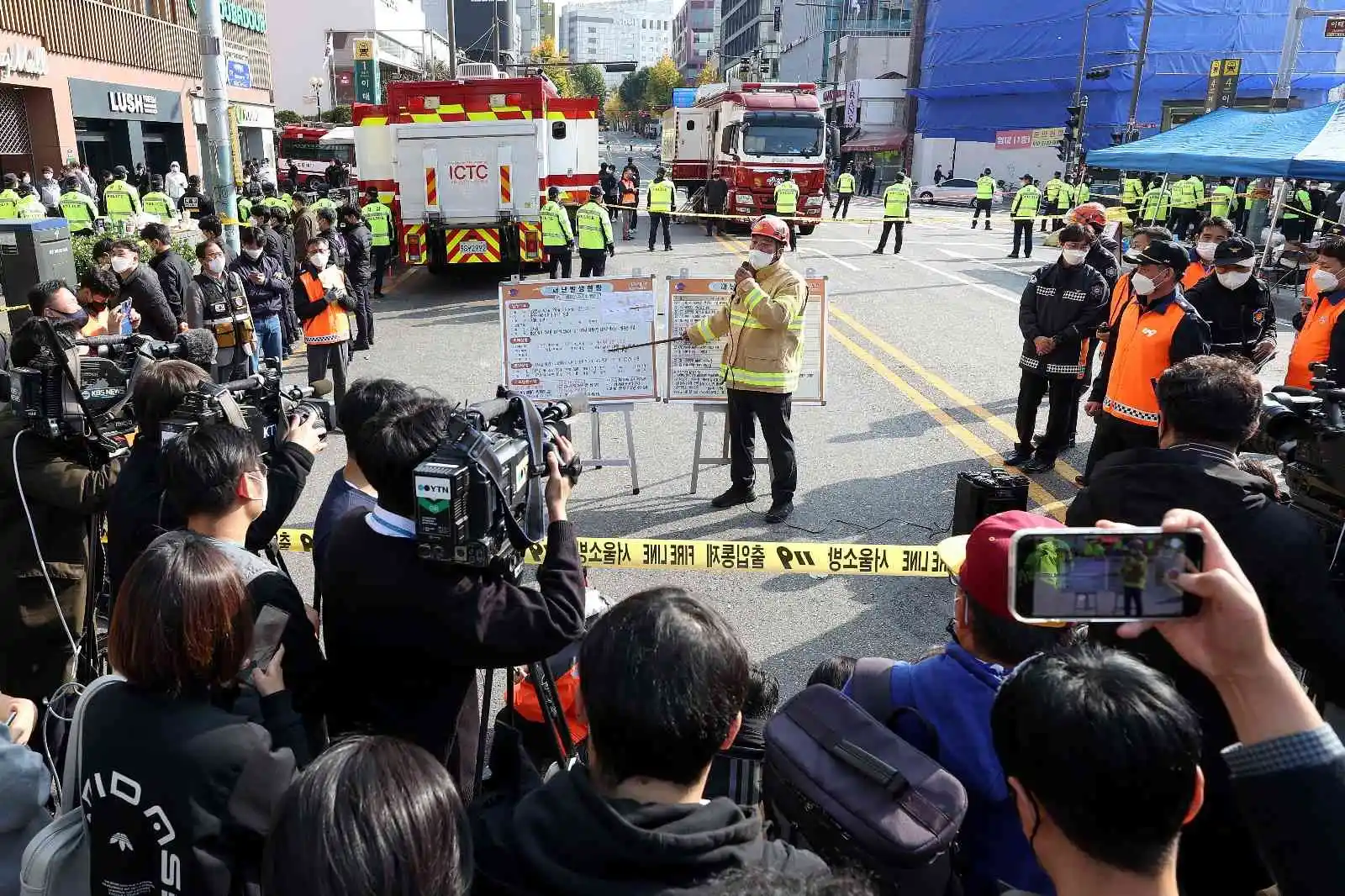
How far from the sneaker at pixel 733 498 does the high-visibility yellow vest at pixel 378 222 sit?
9.42m

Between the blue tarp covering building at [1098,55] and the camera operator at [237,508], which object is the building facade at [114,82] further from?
the blue tarp covering building at [1098,55]

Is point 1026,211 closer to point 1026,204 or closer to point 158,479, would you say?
point 1026,204

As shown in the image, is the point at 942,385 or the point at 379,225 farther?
the point at 379,225

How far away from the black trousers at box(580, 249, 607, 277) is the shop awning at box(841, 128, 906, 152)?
38.4 metres

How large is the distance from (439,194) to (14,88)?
16.5 meters

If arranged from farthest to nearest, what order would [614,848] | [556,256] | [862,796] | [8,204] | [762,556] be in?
[8,204] → [556,256] → [762,556] → [862,796] → [614,848]

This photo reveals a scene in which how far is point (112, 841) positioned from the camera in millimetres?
1849

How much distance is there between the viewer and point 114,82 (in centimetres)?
2703

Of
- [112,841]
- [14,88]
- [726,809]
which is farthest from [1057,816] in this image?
[14,88]

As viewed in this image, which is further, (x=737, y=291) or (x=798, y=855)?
(x=737, y=291)

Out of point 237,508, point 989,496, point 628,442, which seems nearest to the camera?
point 237,508

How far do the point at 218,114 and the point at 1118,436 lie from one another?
9553 mm

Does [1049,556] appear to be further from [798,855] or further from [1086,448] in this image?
[1086,448]

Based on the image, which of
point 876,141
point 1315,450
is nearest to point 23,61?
point 1315,450
